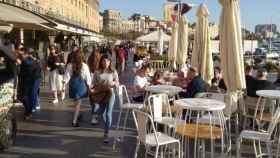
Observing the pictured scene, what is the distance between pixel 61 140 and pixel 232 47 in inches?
154

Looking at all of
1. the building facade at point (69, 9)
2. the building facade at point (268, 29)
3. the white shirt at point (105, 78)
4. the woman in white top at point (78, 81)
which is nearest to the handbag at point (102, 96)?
the white shirt at point (105, 78)

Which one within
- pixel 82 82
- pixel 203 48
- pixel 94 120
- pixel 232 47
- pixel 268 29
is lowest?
pixel 94 120

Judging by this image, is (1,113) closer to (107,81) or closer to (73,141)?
(73,141)

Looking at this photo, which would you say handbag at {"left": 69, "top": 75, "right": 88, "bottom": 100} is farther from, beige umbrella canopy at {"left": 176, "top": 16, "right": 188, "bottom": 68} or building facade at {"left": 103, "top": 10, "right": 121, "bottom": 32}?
building facade at {"left": 103, "top": 10, "right": 121, "bottom": 32}

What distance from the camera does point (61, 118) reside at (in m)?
9.65

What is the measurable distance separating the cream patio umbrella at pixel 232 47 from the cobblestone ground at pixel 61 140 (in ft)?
4.34

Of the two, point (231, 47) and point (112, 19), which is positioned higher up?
point (112, 19)

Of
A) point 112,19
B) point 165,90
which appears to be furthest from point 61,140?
point 112,19

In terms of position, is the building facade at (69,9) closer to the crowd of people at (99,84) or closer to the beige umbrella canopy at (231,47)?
the crowd of people at (99,84)

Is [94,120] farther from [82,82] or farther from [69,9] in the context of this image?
[69,9]

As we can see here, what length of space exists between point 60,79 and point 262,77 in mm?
6382

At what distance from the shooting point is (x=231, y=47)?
7746mm

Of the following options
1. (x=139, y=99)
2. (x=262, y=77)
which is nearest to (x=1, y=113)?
(x=139, y=99)

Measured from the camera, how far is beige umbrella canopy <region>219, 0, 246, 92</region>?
25.0 feet
